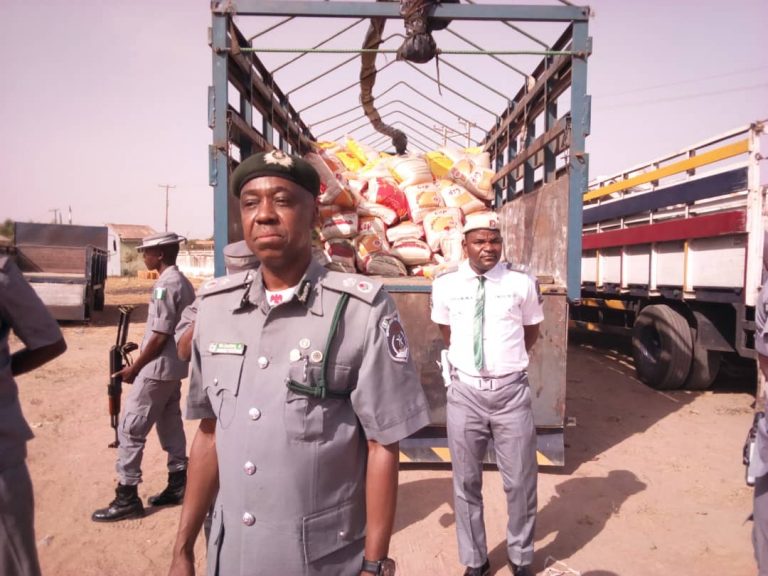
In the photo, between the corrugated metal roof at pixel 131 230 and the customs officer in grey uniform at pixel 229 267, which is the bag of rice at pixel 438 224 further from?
the corrugated metal roof at pixel 131 230

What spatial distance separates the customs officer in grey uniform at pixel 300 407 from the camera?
1251mm

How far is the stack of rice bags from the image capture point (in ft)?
14.7

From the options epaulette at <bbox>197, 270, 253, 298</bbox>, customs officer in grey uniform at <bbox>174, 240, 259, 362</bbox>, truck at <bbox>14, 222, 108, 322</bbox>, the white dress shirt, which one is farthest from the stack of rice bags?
truck at <bbox>14, 222, 108, 322</bbox>

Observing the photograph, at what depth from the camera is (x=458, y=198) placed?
516 cm

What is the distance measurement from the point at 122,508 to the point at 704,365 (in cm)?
539

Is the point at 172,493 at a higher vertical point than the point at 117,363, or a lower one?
lower

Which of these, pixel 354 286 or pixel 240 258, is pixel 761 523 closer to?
pixel 354 286

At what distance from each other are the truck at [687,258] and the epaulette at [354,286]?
13.4 feet

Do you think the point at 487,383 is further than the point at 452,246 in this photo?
No

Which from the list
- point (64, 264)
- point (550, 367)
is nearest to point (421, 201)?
point (550, 367)

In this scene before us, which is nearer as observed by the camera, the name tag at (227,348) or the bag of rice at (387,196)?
the name tag at (227,348)

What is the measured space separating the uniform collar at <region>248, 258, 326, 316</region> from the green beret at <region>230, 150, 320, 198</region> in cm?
20

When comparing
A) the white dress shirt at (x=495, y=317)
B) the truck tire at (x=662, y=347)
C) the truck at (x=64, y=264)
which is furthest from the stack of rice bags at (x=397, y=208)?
the truck at (x=64, y=264)

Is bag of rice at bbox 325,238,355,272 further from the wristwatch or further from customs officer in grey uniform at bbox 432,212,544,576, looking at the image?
the wristwatch
